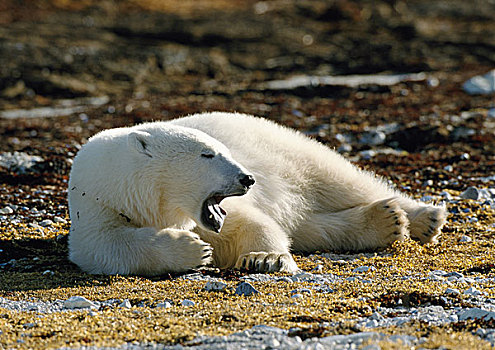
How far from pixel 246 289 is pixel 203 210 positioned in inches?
33.7

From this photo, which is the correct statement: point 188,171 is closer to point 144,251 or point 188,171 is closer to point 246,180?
point 246,180

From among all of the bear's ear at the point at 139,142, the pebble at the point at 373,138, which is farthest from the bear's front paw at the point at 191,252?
the pebble at the point at 373,138

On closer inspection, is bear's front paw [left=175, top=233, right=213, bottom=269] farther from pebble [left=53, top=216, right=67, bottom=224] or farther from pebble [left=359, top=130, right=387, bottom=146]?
pebble [left=359, top=130, right=387, bottom=146]

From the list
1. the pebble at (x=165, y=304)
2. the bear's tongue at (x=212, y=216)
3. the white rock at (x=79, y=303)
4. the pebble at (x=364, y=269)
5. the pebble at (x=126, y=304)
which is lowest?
the white rock at (x=79, y=303)

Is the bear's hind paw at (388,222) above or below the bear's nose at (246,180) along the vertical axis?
below

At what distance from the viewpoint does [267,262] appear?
4.00m

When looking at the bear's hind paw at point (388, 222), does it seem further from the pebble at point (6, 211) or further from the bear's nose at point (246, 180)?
the pebble at point (6, 211)

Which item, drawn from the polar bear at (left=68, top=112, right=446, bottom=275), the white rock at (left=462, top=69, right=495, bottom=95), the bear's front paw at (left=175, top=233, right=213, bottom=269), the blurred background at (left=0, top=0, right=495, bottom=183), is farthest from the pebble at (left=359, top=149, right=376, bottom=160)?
the white rock at (left=462, top=69, right=495, bottom=95)

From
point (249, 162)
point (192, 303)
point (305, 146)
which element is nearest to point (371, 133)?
point (305, 146)

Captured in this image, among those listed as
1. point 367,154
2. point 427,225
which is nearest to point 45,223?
point 427,225

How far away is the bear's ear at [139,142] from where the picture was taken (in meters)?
4.20

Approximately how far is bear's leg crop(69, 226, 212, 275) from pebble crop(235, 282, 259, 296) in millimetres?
663

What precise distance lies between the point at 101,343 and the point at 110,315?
470 mm

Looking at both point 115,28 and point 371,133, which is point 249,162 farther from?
point 115,28
